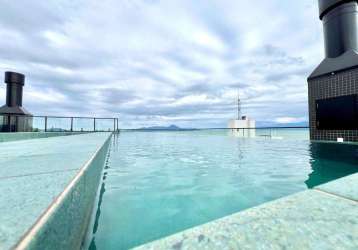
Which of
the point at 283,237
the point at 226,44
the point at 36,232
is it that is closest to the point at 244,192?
the point at 283,237

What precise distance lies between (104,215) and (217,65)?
38.2ft

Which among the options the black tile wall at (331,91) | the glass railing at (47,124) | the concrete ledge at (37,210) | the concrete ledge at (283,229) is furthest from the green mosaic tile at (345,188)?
the glass railing at (47,124)

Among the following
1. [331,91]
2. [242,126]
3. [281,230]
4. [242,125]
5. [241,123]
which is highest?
[331,91]

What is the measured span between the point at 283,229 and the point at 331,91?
32.2 ft

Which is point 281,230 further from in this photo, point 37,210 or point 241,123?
point 241,123

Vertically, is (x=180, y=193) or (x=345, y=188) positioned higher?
(x=345, y=188)

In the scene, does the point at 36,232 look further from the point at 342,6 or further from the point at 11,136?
the point at 342,6

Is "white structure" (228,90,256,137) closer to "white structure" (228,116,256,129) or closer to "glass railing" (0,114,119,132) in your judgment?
"white structure" (228,116,256,129)

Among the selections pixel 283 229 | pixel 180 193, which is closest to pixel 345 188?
pixel 283 229

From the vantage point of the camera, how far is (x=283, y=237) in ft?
1.96

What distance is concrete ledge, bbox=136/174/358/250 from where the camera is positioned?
564 mm

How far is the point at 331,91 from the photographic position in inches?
311

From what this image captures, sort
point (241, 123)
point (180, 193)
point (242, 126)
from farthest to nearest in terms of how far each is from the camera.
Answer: point (241, 123)
point (242, 126)
point (180, 193)

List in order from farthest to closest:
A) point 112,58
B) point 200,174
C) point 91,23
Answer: point 112,58 < point 91,23 < point 200,174
